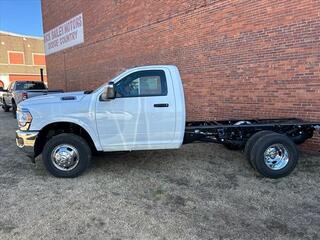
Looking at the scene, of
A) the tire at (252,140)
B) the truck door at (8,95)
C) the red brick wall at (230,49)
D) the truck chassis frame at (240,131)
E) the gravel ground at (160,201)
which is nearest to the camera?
the gravel ground at (160,201)

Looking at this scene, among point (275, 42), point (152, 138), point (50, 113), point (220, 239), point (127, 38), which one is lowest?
point (220, 239)

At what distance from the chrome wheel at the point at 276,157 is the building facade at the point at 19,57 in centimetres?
4270

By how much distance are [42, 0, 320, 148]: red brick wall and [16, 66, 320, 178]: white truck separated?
2.10 meters

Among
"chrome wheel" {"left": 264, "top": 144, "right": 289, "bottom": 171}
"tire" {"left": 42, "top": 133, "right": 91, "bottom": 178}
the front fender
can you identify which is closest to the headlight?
the front fender

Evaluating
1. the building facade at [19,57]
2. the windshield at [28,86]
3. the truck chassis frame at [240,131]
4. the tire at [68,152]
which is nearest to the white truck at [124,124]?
the tire at [68,152]

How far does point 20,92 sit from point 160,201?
37.7 ft

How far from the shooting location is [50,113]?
538 cm

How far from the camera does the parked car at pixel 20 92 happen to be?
13133 millimetres

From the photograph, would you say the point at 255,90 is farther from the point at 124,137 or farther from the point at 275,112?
the point at 124,137

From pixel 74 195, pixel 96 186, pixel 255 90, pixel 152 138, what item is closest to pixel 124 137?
pixel 152 138

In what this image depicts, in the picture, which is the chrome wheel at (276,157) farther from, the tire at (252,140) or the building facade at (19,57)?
the building facade at (19,57)

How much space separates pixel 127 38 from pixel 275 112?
23.3 ft

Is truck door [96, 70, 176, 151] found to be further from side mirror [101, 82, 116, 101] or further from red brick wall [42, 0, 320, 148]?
red brick wall [42, 0, 320, 148]

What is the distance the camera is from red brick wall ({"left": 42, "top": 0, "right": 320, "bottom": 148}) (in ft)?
22.1
